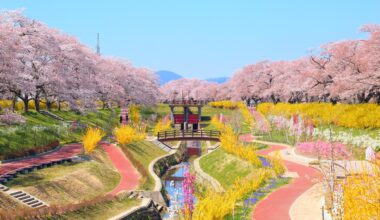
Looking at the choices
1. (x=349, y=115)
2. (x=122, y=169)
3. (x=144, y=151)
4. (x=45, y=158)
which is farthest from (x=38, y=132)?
(x=349, y=115)

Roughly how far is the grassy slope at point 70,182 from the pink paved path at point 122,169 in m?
0.69

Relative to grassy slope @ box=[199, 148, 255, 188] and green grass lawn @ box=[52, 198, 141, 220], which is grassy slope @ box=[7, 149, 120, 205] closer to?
green grass lawn @ box=[52, 198, 141, 220]

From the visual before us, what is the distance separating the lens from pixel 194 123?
84.1 m

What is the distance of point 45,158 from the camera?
37.5m

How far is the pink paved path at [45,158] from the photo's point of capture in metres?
32.4

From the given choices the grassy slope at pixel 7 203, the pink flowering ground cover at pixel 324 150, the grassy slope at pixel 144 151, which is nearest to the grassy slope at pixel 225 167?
the pink flowering ground cover at pixel 324 150

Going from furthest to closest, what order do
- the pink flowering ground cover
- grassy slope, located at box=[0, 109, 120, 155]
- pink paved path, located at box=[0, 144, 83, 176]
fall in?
1. grassy slope, located at box=[0, 109, 120, 155]
2. the pink flowering ground cover
3. pink paved path, located at box=[0, 144, 83, 176]

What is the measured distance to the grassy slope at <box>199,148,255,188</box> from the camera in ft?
118

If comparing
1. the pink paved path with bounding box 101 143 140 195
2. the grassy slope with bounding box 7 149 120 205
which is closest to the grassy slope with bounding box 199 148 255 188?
the pink paved path with bounding box 101 143 140 195

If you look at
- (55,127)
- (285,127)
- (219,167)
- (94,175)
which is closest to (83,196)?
(94,175)

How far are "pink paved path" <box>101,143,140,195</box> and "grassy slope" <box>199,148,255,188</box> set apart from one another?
7.47 meters

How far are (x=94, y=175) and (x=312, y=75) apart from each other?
42888 mm

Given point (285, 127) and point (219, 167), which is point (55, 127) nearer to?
point (219, 167)

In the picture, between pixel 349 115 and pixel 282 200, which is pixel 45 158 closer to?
pixel 282 200
